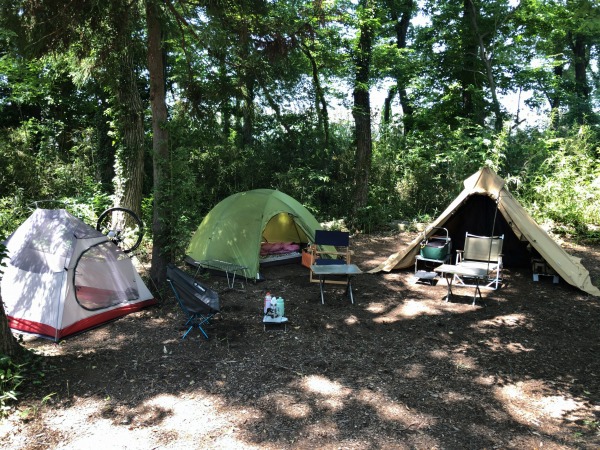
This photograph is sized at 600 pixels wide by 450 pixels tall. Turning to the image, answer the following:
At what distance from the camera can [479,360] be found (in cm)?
450

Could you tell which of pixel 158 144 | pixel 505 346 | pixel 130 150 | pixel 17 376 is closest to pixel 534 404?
pixel 505 346

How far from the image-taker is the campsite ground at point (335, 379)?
3.29 m

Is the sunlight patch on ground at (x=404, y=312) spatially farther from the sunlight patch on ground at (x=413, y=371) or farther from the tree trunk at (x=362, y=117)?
the tree trunk at (x=362, y=117)

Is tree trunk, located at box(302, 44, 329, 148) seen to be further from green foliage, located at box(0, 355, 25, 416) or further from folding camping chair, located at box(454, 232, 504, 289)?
green foliage, located at box(0, 355, 25, 416)

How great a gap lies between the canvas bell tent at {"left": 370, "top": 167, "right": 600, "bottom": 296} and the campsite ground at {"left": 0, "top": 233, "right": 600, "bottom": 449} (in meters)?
0.50

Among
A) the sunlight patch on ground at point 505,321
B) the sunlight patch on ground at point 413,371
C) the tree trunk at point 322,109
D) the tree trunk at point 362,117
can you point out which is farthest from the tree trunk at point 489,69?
the sunlight patch on ground at point 413,371

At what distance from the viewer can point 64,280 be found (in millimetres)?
5277

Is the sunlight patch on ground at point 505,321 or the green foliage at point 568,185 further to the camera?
the green foliage at point 568,185

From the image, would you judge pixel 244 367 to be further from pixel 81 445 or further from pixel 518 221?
pixel 518 221

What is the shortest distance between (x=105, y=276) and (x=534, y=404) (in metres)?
5.33

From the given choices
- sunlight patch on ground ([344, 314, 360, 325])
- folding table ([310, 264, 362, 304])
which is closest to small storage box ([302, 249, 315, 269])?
folding table ([310, 264, 362, 304])

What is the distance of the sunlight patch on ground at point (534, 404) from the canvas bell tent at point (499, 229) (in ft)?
10.8

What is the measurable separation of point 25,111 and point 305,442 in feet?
52.4

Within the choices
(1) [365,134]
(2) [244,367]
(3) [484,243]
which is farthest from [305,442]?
(1) [365,134]
